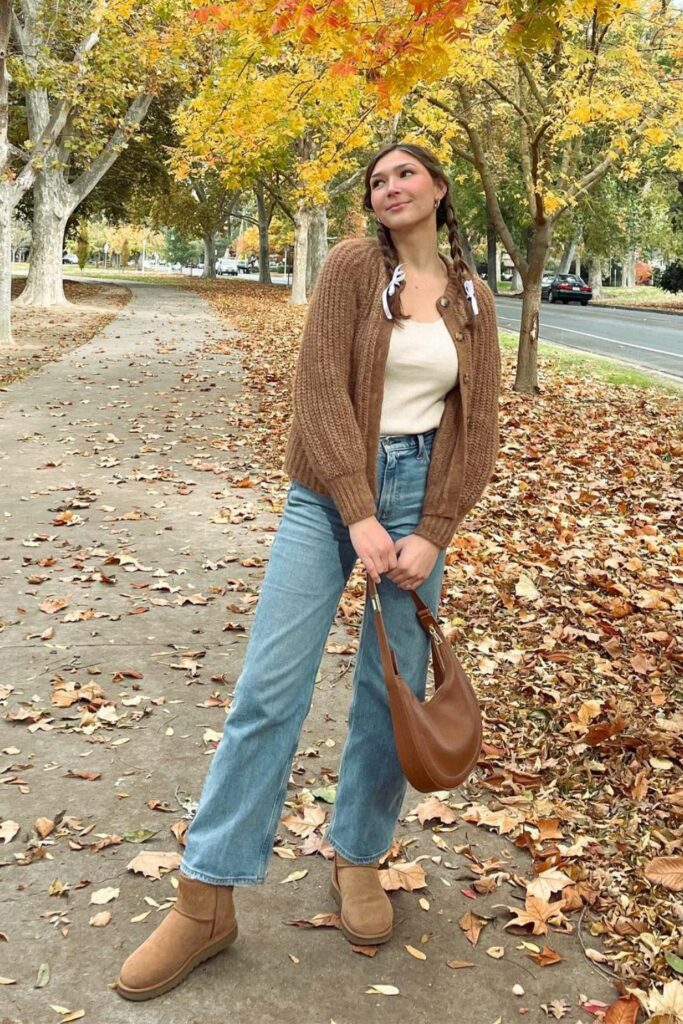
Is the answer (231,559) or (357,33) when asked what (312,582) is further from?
(357,33)

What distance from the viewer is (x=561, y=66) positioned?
44.8 ft

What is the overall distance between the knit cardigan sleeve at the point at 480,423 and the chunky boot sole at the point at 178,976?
1237mm


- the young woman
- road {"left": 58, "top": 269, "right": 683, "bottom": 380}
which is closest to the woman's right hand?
the young woman

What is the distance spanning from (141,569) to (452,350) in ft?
13.3

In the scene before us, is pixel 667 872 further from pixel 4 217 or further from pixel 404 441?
pixel 4 217

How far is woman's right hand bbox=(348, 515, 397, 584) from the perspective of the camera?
2584 mm

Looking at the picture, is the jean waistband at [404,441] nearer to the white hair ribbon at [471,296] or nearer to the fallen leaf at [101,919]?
the white hair ribbon at [471,296]

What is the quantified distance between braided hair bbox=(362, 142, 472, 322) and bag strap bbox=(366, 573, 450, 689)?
0.75 m

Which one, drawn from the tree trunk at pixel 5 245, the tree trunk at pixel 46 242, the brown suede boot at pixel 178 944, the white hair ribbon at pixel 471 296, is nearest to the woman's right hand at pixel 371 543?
the white hair ribbon at pixel 471 296

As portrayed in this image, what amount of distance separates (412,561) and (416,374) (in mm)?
491

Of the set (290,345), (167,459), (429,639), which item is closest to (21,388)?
(167,459)

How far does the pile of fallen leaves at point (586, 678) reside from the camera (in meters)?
3.21

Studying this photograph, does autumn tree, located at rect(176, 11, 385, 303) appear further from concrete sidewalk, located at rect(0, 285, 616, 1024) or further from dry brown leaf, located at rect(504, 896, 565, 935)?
dry brown leaf, located at rect(504, 896, 565, 935)

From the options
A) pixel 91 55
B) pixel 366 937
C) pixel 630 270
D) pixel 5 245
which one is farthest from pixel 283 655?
pixel 630 270
